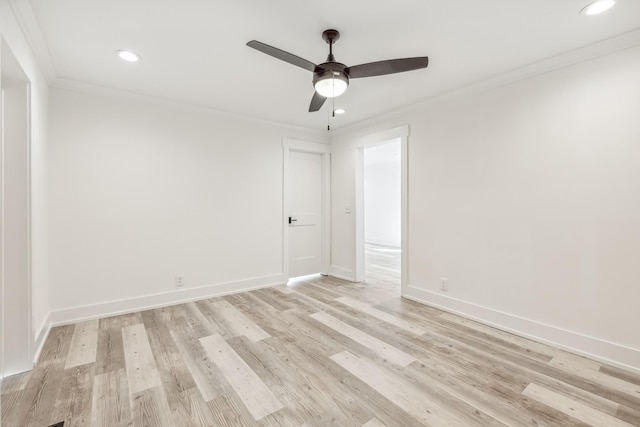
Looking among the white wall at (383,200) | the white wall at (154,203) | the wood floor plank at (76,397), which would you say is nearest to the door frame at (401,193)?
the white wall at (154,203)

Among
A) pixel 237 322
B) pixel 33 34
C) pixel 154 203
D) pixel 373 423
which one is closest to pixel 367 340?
pixel 373 423

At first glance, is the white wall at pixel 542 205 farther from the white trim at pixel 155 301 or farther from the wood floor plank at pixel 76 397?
the wood floor plank at pixel 76 397

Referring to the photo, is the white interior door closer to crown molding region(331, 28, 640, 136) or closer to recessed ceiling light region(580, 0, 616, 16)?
crown molding region(331, 28, 640, 136)

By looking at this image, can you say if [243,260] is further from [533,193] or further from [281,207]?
[533,193]

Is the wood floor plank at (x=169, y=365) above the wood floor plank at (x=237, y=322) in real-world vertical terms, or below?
below

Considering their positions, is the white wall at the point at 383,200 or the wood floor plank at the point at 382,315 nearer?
the wood floor plank at the point at 382,315

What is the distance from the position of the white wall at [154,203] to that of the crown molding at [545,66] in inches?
95.8

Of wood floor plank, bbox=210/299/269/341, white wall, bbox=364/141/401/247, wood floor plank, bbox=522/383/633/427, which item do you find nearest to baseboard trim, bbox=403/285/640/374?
wood floor plank, bbox=522/383/633/427

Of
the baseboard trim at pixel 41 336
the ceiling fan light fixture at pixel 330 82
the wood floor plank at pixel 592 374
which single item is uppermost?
the ceiling fan light fixture at pixel 330 82

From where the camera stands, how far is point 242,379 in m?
2.06

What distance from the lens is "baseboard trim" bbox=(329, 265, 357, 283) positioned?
4738 millimetres

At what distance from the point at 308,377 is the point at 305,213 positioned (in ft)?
10.2

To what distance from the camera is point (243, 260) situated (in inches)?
164

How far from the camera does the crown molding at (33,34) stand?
180 cm
